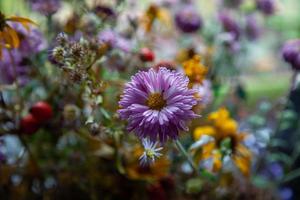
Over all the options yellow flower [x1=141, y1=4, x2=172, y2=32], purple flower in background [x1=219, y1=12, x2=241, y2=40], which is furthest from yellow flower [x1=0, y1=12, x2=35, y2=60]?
purple flower in background [x1=219, y1=12, x2=241, y2=40]

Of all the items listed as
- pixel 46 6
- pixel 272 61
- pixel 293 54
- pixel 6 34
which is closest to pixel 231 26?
pixel 293 54

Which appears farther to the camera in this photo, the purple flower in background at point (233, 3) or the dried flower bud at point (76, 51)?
the purple flower in background at point (233, 3)

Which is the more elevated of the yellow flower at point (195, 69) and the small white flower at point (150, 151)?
the yellow flower at point (195, 69)

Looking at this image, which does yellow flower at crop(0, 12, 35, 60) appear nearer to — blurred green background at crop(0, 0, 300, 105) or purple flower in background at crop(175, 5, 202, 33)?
purple flower in background at crop(175, 5, 202, 33)

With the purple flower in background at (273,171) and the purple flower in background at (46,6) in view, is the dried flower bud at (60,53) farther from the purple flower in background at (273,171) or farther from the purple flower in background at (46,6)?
the purple flower in background at (273,171)

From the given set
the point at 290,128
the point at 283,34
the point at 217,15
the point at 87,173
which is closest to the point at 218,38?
the point at 217,15

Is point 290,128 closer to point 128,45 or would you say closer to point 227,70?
point 227,70

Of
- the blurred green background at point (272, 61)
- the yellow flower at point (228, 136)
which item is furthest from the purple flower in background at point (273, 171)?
the blurred green background at point (272, 61)
